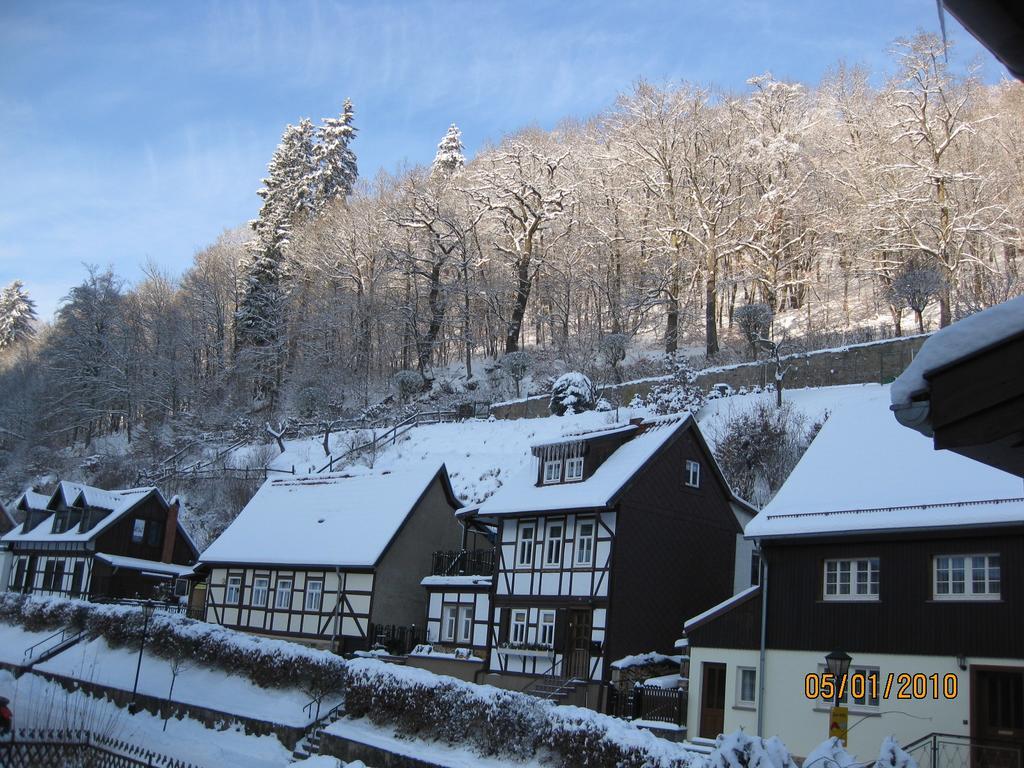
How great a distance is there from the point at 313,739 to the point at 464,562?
10.6 metres

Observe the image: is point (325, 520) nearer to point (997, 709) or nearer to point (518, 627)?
point (518, 627)

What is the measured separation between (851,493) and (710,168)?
3490 cm

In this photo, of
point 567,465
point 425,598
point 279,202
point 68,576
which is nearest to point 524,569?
point 567,465

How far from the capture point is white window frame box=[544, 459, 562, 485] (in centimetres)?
3116

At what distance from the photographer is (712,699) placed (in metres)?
22.8

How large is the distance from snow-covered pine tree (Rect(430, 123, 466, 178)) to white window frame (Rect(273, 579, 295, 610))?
2026 inches

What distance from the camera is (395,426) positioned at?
53312 mm

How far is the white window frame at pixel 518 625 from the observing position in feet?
96.8

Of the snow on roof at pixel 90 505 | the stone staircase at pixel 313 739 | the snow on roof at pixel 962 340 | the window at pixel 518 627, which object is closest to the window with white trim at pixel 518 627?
the window at pixel 518 627

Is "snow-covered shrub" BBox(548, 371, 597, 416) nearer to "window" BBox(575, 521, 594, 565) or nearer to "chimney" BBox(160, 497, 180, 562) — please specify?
"window" BBox(575, 521, 594, 565)

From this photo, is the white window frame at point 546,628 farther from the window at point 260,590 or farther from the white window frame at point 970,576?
the window at point 260,590

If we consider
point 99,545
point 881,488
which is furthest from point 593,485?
point 99,545

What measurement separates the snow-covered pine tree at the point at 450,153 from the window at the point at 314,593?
171ft

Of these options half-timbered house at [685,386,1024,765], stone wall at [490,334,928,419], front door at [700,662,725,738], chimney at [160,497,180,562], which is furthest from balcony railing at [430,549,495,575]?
chimney at [160,497,180,562]
